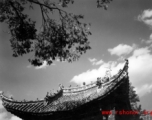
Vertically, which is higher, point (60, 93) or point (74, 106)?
point (60, 93)

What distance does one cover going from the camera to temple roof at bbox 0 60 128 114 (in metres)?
7.62

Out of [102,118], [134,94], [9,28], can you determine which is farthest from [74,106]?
[134,94]

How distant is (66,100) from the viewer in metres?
10.8

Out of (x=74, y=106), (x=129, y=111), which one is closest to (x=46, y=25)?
(x=74, y=106)

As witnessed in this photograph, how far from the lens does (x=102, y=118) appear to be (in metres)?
7.42

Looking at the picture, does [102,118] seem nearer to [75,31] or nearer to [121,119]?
[121,119]

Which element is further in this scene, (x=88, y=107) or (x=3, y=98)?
(x=3, y=98)

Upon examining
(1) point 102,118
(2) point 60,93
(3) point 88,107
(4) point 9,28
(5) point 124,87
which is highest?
(4) point 9,28

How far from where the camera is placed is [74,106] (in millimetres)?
7672

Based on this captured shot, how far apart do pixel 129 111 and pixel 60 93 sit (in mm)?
4792

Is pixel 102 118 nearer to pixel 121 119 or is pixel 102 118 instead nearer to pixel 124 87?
pixel 124 87

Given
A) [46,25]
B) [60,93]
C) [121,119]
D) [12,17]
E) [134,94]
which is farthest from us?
[134,94]

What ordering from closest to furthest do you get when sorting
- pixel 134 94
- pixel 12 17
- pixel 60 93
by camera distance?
pixel 12 17
pixel 60 93
pixel 134 94

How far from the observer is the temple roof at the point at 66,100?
7.62 meters
